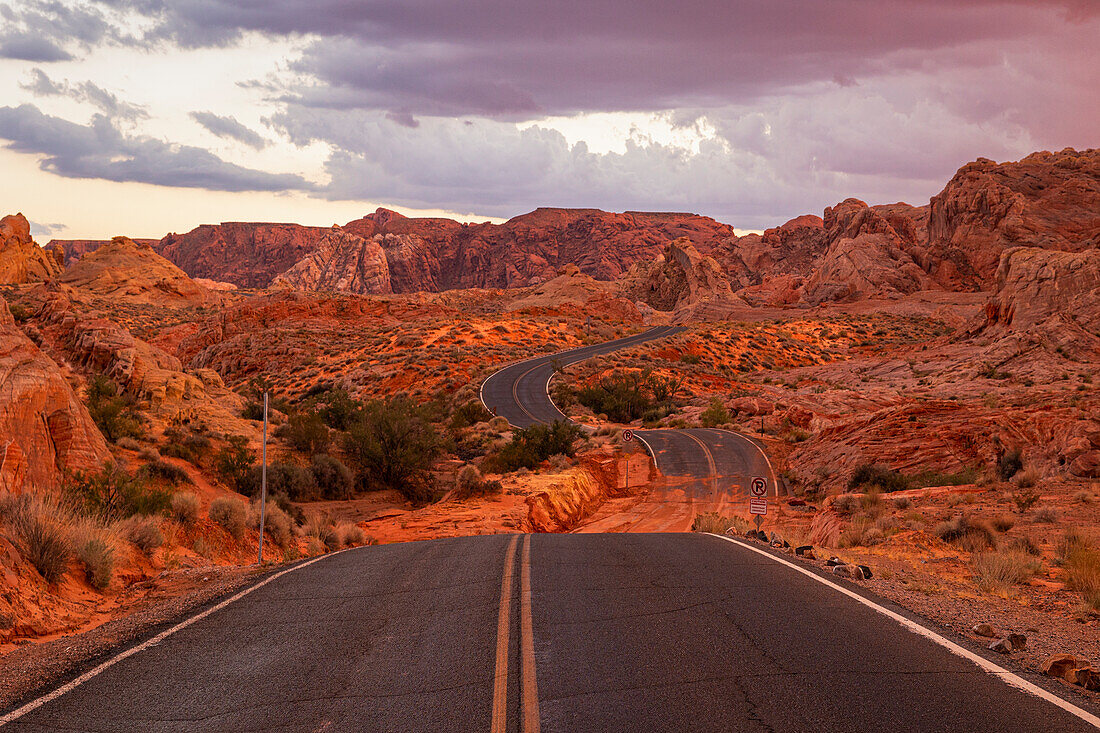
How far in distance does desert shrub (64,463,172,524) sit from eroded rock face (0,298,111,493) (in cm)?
34

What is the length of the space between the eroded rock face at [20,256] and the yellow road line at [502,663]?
111947 mm

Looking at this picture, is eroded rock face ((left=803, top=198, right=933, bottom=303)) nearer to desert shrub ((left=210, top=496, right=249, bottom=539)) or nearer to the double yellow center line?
desert shrub ((left=210, top=496, right=249, bottom=539))

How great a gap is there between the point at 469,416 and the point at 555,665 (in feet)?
124

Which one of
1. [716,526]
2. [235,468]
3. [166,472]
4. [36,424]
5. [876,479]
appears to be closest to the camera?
[36,424]

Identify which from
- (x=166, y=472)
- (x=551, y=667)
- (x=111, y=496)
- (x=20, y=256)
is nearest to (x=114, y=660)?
(x=551, y=667)

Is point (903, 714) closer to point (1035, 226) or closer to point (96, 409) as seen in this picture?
point (96, 409)

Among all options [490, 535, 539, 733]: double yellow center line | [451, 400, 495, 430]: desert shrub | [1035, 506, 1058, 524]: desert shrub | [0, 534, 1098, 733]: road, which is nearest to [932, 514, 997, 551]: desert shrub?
[1035, 506, 1058, 524]: desert shrub

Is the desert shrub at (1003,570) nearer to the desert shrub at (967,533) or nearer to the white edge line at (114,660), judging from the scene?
the desert shrub at (967,533)

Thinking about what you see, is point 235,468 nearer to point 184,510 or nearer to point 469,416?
point 184,510

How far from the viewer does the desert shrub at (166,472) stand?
17.5 metres

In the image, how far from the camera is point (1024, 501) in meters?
15.6

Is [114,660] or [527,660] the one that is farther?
[114,660]

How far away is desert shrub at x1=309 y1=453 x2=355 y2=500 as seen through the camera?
2320 cm

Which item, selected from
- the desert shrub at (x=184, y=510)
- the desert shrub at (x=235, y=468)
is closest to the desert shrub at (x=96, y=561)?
the desert shrub at (x=184, y=510)
